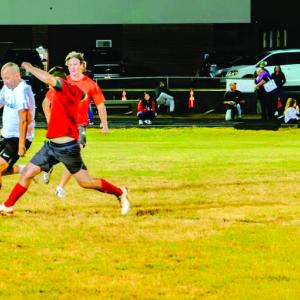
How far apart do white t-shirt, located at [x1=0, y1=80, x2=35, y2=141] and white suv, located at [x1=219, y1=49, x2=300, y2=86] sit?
27.8 metres

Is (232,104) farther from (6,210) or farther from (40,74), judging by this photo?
(40,74)

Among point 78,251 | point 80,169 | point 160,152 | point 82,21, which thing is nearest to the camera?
point 78,251

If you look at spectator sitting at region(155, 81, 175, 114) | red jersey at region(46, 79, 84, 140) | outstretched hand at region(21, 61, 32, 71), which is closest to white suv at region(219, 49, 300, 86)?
spectator sitting at region(155, 81, 175, 114)

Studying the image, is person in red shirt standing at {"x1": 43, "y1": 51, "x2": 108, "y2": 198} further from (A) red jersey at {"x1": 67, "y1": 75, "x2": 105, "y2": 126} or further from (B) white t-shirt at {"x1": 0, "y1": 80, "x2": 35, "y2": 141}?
(B) white t-shirt at {"x1": 0, "y1": 80, "x2": 35, "y2": 141}

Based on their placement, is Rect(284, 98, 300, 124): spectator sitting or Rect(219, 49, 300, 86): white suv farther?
Rect(219, 49, 300, 86): white suv

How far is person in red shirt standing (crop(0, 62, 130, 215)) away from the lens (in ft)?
34.2

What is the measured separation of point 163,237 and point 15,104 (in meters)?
2.69

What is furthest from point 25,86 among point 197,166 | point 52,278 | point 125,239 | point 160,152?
point 160,152

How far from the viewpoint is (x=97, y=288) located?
26.3 feet

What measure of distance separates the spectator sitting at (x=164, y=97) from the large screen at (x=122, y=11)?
13.7 meters

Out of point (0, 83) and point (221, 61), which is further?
point (221, 61)

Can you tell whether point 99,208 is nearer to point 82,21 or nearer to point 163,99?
point 163,99

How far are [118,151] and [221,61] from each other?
79.3ft

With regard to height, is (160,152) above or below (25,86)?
below
